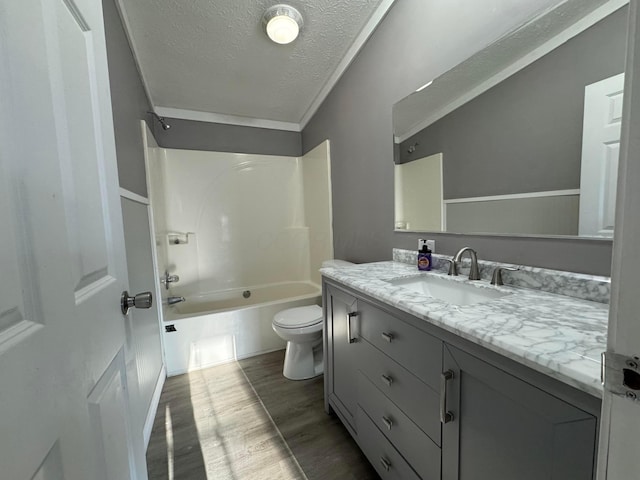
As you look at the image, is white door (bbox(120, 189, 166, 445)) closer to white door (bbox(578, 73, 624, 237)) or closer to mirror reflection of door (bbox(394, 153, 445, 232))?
mirror reflection of door (bbox(394, 153, 445, 232))

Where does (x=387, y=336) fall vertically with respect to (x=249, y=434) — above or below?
above

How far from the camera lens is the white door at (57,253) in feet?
1.15

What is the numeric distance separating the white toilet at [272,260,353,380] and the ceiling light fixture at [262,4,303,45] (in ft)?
5.10

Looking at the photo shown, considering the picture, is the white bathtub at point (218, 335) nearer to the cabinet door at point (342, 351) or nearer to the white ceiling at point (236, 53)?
the cabinet door at point (342, 351)

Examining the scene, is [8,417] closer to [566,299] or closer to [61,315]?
[61,315]

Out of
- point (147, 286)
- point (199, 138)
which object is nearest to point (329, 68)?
point (199, 138)

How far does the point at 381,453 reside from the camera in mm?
Result: 1099

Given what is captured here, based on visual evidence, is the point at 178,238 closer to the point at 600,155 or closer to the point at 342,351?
the point at 342,351

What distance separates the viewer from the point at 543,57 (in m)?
0.99

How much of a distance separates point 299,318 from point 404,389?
1107 mm

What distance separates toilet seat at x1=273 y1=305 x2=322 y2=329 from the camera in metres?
1.87

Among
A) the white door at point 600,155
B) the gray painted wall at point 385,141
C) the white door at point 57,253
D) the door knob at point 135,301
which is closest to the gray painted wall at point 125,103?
the white door at point 57,253

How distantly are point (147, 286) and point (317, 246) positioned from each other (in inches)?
65.8

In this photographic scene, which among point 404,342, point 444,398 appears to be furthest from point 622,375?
point 404,342
